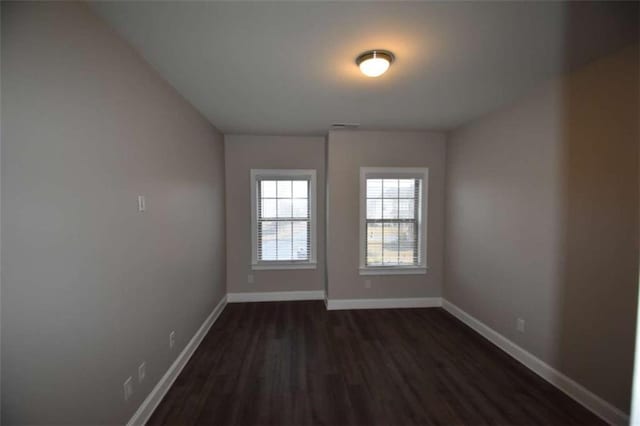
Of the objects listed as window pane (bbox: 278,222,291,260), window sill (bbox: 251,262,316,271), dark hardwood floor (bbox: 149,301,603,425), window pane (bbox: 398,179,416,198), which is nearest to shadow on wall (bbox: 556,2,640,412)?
dark hardwood floor (bbox: 149,301,603,425)

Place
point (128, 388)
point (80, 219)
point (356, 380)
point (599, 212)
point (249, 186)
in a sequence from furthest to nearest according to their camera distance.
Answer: point (249, 186)
point (356, 380)
point (599, 212)
point (128, 388)
point (80, 219)

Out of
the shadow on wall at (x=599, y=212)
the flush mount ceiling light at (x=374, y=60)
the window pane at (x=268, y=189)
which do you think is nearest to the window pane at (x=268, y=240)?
the window pane at (x=268, y=189)

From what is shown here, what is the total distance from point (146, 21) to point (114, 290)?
158cm

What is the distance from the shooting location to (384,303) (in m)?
3.75

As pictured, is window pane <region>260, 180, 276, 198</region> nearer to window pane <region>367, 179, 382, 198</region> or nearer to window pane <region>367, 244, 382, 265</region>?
window pane <region>367, 179, 382, 198</region>

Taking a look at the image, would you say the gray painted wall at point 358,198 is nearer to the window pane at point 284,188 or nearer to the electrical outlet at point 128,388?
the window pane at point 284,188

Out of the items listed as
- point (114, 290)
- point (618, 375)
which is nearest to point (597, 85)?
point (618, 375)

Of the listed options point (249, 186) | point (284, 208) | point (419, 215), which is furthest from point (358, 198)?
point (249, 186)

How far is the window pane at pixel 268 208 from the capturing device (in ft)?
13.2

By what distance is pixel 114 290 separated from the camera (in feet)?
4.86

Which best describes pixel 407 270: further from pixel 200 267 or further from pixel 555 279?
pixel 200 267

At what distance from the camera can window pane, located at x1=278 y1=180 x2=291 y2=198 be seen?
404 cm

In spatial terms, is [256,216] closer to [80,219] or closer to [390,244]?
[390,244]

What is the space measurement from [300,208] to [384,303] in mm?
1959
